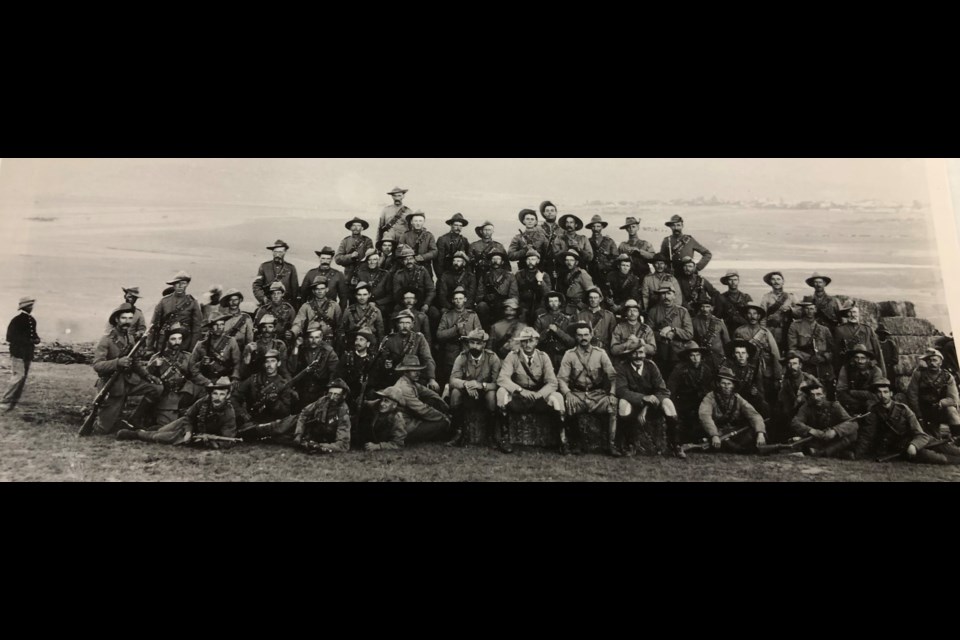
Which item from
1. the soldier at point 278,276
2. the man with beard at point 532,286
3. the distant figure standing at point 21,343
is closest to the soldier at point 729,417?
the man with beard at point 532,286

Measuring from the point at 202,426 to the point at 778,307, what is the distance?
634 centimetres

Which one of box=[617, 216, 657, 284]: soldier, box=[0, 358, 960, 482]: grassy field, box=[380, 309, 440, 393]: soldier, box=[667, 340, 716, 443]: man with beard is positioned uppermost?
box=[617, 216, 657, 284]: soldier

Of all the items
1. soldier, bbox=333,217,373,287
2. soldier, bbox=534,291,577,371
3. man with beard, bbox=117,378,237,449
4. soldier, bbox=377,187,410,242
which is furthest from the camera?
soldier, bbox=377,187,410,242

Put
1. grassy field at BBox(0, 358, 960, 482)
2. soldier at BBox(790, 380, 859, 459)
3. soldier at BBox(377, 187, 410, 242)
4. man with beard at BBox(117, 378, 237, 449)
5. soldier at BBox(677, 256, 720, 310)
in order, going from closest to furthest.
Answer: grassy field at BBox(0, 358, 960, 482), man with beard at BBox(117, 378, 237, 449), soldier at BBox(790, 380, 859, 459), soldier at BBox(677, 256, 720, 310), soldier at BBox(377, 187, 410, 242)

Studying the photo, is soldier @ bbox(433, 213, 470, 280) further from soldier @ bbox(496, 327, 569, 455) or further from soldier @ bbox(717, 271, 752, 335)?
soldier @ bbox(717, 271, 752, 335)

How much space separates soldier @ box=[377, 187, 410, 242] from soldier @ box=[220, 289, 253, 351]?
1715 millimetres

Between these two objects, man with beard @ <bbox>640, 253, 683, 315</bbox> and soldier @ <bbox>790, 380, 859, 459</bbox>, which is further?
man with beard @ <bbox>640, 253, 683, 315</bbox>

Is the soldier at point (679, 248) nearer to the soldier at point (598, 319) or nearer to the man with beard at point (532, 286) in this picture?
the soldier at point (598, 319)

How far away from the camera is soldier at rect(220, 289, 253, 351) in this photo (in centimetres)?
681

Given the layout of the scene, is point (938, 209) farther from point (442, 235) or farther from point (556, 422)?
point (442, 235)

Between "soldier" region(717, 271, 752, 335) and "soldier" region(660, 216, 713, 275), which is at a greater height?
"soldier" region(660, 216, 713, 275)

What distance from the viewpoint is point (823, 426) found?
657 centimetres

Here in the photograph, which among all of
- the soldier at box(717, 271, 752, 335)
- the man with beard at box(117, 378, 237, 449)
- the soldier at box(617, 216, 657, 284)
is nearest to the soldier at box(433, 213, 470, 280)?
the soldier at box(617, 216, 657, 284)

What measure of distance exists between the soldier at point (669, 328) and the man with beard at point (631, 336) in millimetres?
90
